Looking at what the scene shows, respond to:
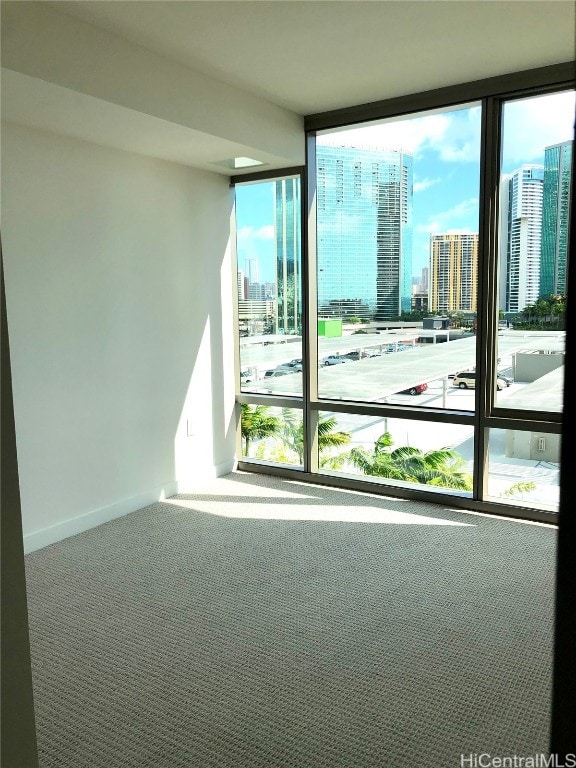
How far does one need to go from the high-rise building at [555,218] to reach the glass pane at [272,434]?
213 cm

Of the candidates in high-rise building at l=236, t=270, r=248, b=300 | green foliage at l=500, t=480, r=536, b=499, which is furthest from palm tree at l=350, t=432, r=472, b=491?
high-rise building at l=236, t=270, r=248, b=300

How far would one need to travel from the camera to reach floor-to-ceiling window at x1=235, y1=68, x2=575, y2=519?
3953 millimetres

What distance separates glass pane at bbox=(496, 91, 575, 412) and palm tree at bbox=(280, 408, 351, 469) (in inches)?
51.7

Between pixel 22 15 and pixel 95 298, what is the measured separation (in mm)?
1694

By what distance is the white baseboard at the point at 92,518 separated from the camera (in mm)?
3814

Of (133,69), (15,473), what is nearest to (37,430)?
(133,69)

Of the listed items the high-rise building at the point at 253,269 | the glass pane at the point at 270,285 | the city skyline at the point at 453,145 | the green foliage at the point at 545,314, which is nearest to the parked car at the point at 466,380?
the green foliage at the point at 545,314

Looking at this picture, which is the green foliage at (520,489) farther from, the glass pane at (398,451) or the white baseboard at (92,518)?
the white baseboard at (92,518)

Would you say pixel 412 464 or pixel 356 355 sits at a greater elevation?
pixel 356 355

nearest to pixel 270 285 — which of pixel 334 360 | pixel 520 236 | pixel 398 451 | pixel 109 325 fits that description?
pixel 334 360

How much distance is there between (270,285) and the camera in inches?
202

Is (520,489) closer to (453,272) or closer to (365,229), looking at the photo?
(453,272)

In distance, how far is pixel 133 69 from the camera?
3.23 meters

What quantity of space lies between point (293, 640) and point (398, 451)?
214cm
